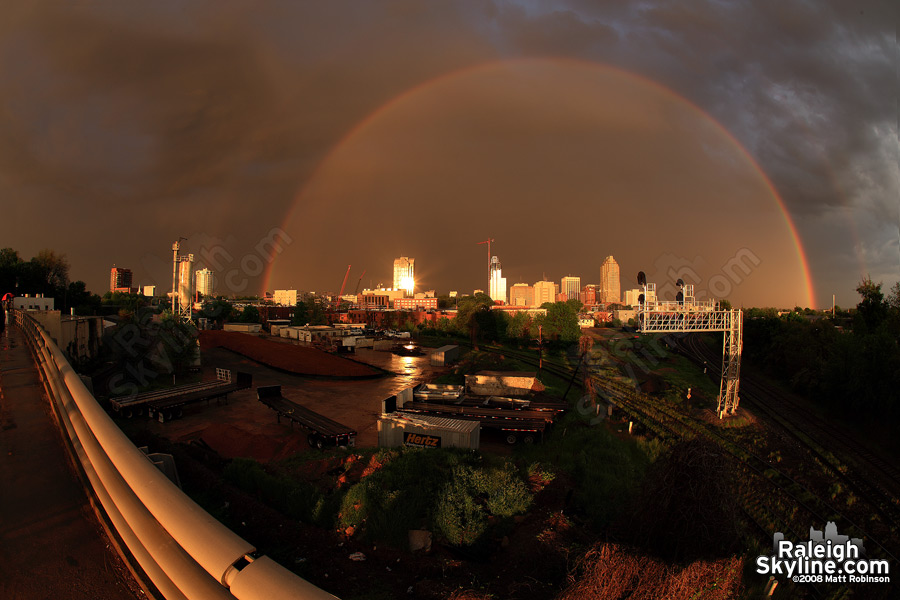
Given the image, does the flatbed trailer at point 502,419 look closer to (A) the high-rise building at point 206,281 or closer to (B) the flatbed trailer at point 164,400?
(B) the flatbed trailer at point 164,400

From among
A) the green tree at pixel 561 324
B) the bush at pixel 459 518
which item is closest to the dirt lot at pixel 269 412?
the bush at pixel 459 518

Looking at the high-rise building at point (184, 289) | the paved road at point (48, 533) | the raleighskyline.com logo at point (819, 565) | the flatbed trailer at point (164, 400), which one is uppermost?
the high-rise building at point (184, 289)

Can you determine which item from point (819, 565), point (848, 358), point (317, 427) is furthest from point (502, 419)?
point (848, 358)

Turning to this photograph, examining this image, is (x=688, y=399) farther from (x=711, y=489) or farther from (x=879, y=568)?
(x=711, y=489)

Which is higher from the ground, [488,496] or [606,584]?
[606,584]

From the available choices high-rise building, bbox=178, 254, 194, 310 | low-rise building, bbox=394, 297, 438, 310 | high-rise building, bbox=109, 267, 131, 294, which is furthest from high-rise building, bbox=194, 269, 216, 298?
high-rise building, bbox=178, 254, 194, 310

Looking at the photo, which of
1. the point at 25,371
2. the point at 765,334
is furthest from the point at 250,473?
the point at 765,334
